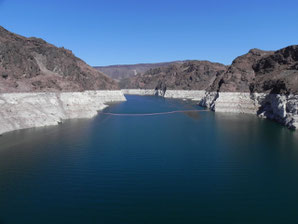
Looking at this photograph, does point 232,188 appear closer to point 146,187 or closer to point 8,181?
point 146,187

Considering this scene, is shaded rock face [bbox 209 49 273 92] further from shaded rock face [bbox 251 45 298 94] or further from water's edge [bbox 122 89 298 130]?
water's edge [bbox 122 89 298 130]

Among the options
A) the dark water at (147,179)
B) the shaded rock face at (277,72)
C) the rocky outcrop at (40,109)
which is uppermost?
the shaded rock face at (277,72)

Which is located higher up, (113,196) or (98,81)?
(98,81)

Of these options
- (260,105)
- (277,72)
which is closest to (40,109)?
(260,105)

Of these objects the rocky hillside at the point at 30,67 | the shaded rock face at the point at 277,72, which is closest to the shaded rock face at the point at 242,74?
the shaded rock face at the point at 277,72

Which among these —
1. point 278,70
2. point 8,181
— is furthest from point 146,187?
point 278,70

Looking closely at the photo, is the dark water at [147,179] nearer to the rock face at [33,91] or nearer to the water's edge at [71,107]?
the water's edge at [71,107]
